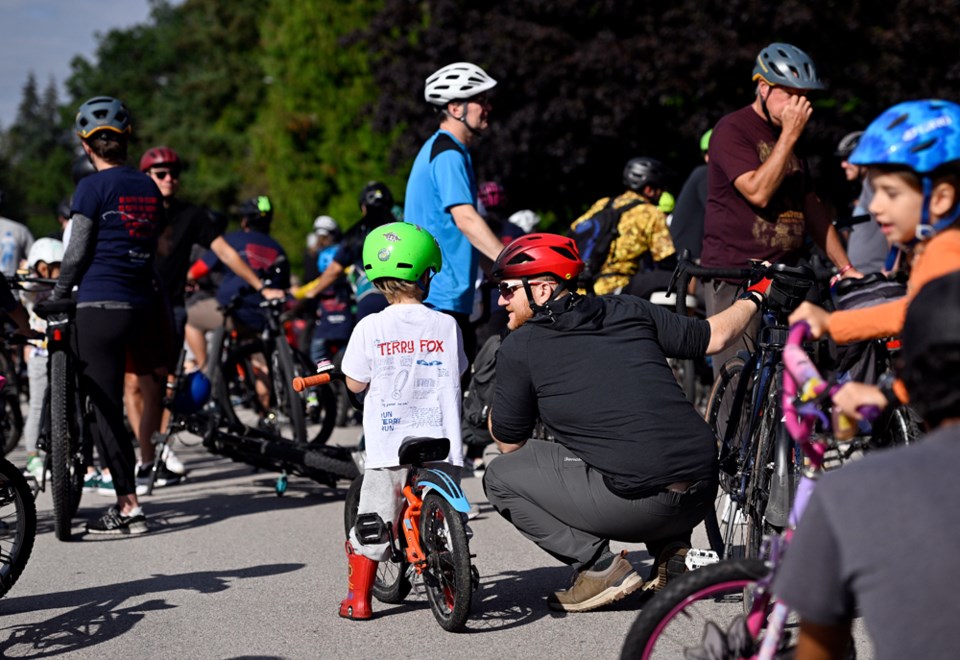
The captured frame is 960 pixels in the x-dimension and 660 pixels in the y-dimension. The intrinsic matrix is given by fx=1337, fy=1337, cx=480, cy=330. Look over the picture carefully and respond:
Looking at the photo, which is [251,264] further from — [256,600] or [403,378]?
[403,378]

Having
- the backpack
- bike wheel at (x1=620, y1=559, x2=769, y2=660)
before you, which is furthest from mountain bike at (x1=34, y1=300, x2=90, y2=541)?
bike wheel at (x1=620, y1=559, x2=769, y2=660)

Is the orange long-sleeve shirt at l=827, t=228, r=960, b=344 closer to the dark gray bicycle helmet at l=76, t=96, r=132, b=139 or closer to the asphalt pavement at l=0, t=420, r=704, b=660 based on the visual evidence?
the asphalt pavement at l=0, t=420, r=704, b=660

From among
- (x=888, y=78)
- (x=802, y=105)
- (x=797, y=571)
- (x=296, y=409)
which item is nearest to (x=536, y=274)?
(x=802, y=105)

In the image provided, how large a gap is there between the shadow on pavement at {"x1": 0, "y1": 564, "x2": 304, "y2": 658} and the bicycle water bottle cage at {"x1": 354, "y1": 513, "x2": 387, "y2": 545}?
3.19 feet

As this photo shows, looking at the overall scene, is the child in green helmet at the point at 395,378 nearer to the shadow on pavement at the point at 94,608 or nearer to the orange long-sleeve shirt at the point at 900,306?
the shadow on pavement at the point at 94,608

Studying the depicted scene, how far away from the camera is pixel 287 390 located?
31.8ft

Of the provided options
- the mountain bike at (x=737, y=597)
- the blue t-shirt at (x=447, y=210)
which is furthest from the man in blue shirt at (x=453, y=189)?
the mountain bike at (x=737, y=597)

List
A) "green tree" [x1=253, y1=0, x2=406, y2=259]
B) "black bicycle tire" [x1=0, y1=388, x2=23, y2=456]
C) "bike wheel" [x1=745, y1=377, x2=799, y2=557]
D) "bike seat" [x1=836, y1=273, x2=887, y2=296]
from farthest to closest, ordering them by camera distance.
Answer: "green tree" [x1=253, y1=0, x2=406, y2=259] → "black bicycle tire" [x1=0, y1=388, x2=23, y2=456] → "bike seat" [x1=836, y1=273, x2=887, y2=296] → "bike wheel" [x1=745, y1=377, x2=799, y2=557]

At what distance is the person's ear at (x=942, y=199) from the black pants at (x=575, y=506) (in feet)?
6.83

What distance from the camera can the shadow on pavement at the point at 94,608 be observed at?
200 inches

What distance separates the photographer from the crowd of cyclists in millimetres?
3352

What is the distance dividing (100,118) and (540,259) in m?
3.36

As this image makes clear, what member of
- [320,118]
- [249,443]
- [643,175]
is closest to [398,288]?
[249,443]

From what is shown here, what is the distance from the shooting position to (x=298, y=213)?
39500 millimetres
